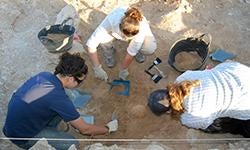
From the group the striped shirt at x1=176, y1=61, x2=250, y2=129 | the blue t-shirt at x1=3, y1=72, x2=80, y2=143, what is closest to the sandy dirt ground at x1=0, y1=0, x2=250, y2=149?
the striped shirt at x1=176, y1=61, x2=250, y2=129

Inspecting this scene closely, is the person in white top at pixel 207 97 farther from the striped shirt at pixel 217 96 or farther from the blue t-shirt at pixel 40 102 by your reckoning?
the blue t-shirt at pixel 40 102

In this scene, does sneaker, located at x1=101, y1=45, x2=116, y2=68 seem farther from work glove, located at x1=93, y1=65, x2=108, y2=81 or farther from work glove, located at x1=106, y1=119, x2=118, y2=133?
work glove, located at x1=106, y1=119, x2=118, y2=133

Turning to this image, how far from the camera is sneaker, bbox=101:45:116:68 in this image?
18.6 feet

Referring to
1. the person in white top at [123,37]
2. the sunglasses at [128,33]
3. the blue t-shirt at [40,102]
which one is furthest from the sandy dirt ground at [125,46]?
the sunglasses at [128,33]

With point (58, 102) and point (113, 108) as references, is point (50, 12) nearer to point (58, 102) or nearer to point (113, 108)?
point (113, 108)

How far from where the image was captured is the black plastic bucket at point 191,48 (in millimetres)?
5629

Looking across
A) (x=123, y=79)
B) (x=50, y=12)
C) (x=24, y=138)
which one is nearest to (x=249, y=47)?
(x=123, y=79)

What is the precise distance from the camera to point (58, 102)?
14.1 ft

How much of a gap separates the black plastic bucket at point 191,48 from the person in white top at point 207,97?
3.13 ft

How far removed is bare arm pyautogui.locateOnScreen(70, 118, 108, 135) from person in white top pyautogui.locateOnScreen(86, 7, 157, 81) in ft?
2.98

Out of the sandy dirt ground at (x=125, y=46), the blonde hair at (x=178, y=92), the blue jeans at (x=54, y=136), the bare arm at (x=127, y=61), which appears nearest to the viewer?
the blonde hair at (x=178, y=92)

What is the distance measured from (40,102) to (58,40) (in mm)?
1528

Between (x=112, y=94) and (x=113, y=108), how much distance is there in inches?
7.9

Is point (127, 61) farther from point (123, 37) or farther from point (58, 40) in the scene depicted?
point (58, 40)
